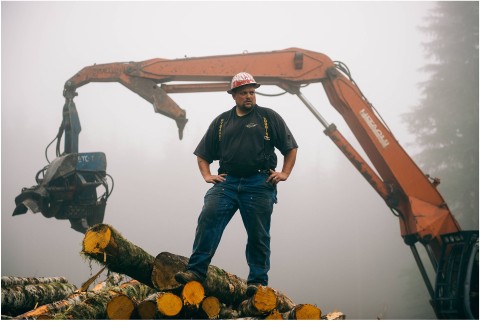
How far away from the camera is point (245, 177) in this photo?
388 cm

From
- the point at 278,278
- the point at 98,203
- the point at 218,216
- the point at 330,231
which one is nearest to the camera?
the point at 218,216

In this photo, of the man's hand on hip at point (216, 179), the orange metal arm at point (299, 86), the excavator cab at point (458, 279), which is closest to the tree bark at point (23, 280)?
the man's hand on hip at point (216, 179)

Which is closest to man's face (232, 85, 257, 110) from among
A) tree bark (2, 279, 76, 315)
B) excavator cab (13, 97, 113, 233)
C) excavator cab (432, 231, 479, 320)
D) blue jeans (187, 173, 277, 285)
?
blue jeans (187, 173, 277, 285)

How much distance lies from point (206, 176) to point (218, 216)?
0.50 m

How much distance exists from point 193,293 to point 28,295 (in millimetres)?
1940

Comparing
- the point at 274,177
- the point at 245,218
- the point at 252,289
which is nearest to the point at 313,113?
the point at 274,177

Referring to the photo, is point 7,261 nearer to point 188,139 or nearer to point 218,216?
point 188,139

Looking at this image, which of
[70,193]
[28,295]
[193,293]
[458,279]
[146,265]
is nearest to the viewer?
[193,293]

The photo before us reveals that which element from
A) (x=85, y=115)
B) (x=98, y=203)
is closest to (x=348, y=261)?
(x=98, y=203)

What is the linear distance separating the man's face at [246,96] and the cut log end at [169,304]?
1.87 meters

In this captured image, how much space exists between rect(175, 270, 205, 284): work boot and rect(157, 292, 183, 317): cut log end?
0.13 metres

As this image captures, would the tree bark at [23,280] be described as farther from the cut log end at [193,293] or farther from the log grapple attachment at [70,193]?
the cut log end at [193,293]

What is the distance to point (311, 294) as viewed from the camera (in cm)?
3759

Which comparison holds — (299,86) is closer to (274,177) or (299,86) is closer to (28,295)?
(274,177)
